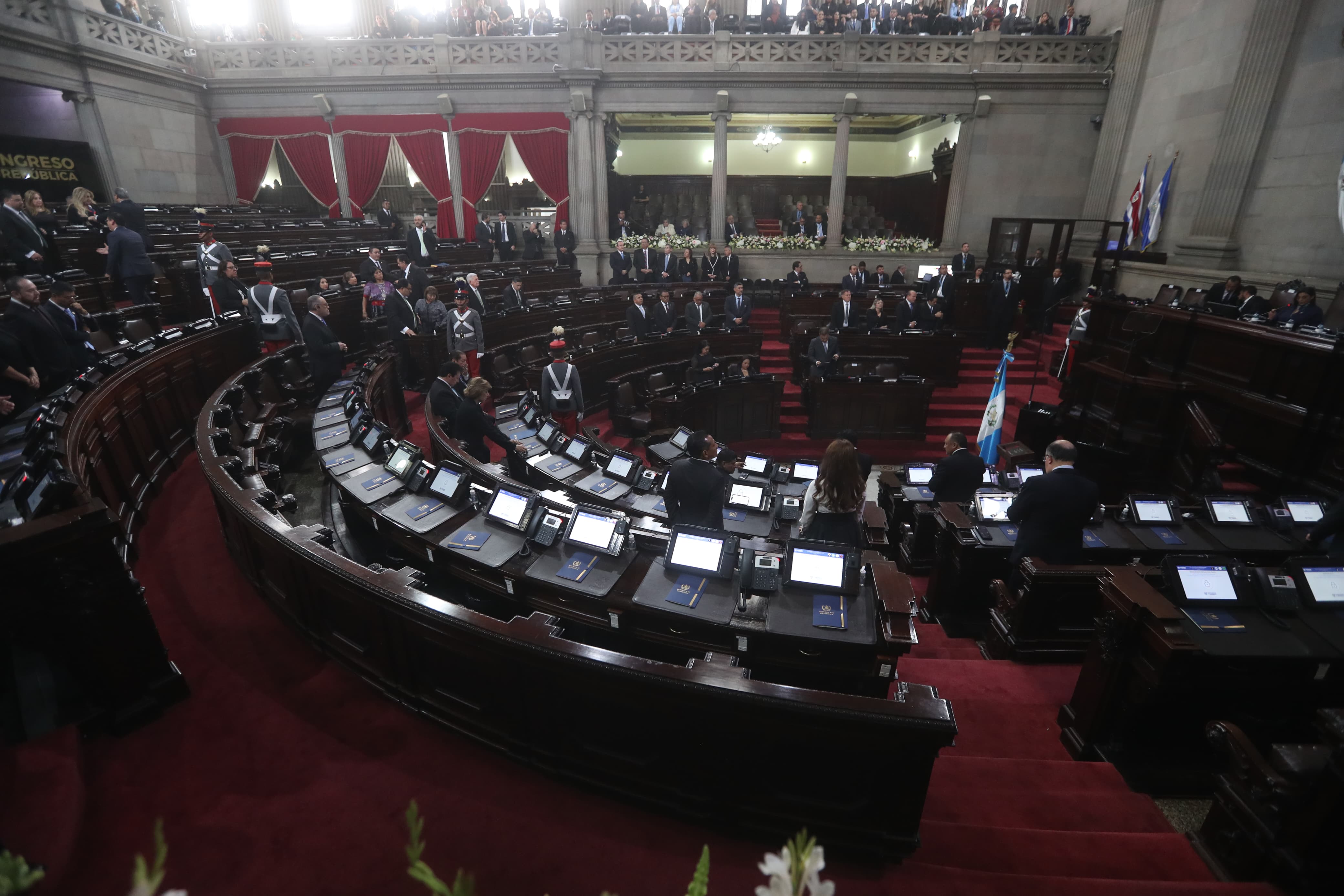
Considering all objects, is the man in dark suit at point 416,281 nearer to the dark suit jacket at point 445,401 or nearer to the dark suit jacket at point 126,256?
the dark suit jacket at point 126,256

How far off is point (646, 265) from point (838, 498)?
11.7 meters

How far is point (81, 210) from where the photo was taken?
10586 millimetres

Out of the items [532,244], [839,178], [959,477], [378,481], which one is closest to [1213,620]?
[959,477]

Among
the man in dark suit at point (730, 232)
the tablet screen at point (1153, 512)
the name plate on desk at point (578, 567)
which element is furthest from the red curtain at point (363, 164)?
the tablet screen at point (1153, 512)

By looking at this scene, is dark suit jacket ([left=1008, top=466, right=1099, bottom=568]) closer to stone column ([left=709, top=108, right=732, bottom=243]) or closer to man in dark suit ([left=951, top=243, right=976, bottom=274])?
man in dark suit ([left=951, top=243, right=976, bottom=274])

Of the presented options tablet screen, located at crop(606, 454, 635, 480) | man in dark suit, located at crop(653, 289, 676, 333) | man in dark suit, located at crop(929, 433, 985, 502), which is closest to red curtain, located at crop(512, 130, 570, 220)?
man in dark suit, located at crop(653, 289, 676, 333)

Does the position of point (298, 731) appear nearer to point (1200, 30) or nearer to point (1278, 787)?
Answer: point (1278, 787)

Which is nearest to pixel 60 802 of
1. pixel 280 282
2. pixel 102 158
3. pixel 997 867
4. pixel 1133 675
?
pixel 997 867

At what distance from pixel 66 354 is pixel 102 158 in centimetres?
1211

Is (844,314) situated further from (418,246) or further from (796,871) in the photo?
(796,871)

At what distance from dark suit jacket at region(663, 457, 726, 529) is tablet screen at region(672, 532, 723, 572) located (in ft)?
1.87

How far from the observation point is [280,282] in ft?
32.9

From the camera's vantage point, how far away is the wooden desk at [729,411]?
8.59 m

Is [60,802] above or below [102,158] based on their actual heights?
below
